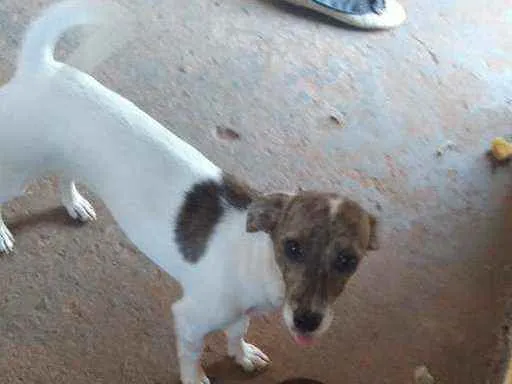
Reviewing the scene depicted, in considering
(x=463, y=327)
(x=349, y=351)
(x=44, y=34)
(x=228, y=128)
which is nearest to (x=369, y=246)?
(x=349, y=351)

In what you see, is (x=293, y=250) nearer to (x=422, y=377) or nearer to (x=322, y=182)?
(x=422, y=377)

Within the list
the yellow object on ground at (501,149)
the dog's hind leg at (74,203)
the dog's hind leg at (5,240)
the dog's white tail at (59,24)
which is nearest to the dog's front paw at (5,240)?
the dog's hind leg at (5,240)

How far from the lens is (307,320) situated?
135 cm

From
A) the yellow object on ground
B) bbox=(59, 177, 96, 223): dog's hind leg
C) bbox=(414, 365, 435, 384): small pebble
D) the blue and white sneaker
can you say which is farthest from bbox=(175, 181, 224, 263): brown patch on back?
the blue and white sneaker

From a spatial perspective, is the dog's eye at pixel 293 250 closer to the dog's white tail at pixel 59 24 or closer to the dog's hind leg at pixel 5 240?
the dog's white tail at pixel 59 24

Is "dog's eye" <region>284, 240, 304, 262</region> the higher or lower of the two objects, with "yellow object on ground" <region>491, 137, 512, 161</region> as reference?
higher

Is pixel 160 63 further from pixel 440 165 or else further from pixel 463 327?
pixel 463 327

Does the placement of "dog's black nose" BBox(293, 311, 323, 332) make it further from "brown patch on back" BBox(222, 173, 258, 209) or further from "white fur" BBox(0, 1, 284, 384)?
"brown patch on back" BBox(222, 173, 258, 209)

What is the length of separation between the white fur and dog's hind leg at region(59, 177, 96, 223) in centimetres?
29

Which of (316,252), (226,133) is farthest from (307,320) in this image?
(226,133)

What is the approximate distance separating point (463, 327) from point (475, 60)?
3.58ft

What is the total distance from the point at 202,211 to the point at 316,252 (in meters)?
0.29

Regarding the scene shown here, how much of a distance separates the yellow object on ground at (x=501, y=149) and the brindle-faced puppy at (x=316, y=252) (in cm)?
111

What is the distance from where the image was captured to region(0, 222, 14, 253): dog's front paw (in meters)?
1.90
